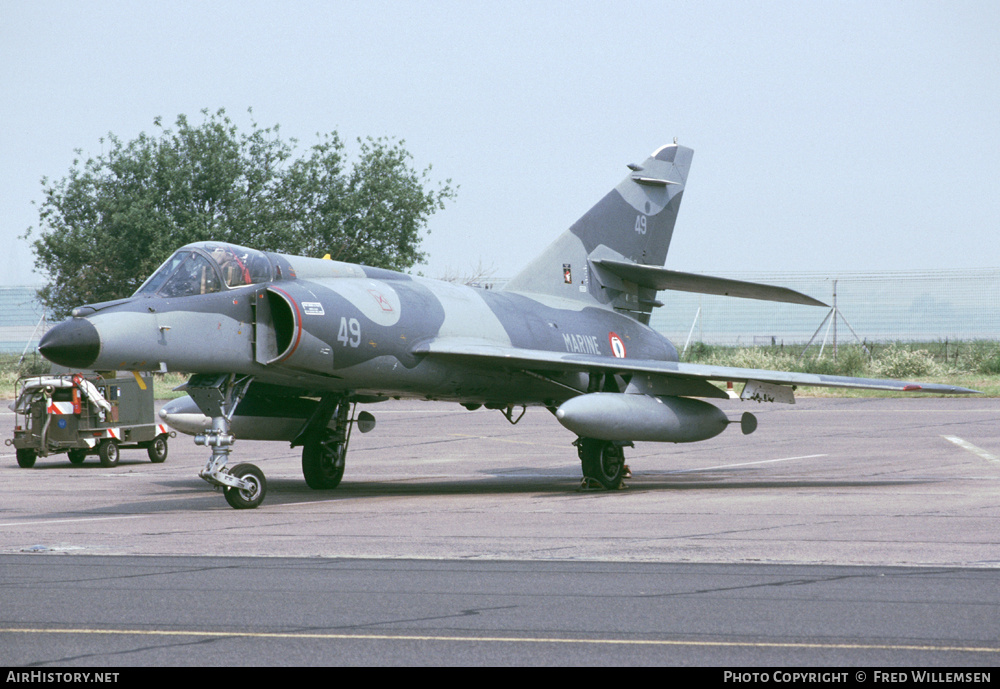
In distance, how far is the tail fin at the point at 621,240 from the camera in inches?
736

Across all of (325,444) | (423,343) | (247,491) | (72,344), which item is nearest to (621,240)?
(423,343)

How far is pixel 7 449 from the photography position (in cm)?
2309

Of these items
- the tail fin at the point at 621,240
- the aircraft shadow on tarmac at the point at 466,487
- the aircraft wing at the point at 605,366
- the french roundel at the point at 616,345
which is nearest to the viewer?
the aircraft shadow on tarmac at the point at 466,487

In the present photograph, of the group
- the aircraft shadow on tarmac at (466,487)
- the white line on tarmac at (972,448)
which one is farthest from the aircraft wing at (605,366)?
the white line on tarmac at (972,448)

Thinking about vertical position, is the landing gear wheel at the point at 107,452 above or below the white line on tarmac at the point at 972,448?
below

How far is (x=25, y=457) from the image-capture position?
19469 millimetres

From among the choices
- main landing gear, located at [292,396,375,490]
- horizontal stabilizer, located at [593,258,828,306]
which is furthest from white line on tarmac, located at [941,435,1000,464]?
main landing gear, located at [292,396,375,490]

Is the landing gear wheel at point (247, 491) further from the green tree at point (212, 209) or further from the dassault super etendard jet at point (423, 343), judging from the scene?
the green tree at point (212, 209)

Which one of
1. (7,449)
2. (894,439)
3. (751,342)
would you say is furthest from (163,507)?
(751,342)

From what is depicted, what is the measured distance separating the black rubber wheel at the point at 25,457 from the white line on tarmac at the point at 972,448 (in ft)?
53.1

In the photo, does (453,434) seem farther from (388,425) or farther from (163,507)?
(163,507)

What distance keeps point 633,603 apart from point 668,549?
2604 mm

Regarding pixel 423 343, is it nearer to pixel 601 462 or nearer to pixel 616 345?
pixel 601 462

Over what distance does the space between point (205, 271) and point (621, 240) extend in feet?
27.2
